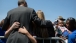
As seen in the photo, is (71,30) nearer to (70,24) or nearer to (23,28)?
(70,24)

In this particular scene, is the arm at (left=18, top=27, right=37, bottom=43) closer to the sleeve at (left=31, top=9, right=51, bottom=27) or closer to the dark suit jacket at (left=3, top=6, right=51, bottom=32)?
the dark suit jacket at (left=3, top=6, right=51, bottom=32)

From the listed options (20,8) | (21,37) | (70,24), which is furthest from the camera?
(70,24)

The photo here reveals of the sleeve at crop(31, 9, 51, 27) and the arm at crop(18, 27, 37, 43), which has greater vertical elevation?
the sleeve at crop(31, 9, 51, 27)

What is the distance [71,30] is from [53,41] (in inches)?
24.3

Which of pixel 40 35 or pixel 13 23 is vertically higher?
pixel 13 23

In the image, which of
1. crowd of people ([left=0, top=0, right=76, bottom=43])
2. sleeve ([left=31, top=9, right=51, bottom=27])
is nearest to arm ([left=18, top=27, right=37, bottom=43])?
crowd of people ([left=0, top=0, right=76, bottom=43])

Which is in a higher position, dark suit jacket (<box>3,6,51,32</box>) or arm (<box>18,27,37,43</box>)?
dark suit jacket (<box>3,6,51,32</box>)

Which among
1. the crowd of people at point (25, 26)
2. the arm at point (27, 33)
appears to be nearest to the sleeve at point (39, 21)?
the crowd of people at point (25, 26)

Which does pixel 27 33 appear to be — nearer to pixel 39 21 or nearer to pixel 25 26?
pixel 25 26

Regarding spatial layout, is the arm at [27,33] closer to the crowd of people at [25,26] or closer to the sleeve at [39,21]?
the crowd of people at [25,26]

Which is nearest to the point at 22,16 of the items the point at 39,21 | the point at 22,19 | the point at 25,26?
the point at 22,19

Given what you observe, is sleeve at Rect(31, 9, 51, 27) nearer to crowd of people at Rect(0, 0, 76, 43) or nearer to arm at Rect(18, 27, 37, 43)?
crowd of people at Rect(0, 0, 76, 43)

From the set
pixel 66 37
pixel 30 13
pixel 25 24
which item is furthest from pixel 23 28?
pixel 66 37

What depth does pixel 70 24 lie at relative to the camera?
12.5 feet
